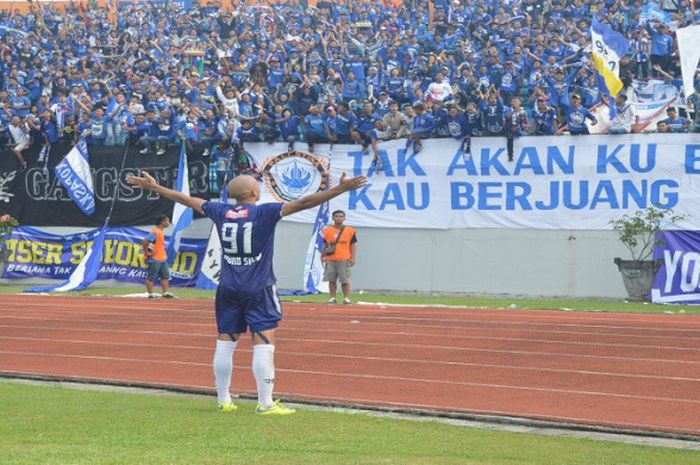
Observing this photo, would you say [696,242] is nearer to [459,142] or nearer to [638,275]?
[638,275]

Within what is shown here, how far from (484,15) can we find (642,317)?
12519 mm

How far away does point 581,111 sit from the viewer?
77.7 feet

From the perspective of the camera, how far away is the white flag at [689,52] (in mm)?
21953

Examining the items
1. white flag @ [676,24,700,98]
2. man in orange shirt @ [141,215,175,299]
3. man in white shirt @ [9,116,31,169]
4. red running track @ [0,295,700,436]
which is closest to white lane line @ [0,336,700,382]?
red running track @ [0,295,700,436]

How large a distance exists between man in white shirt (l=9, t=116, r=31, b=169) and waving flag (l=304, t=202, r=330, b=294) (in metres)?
8.22

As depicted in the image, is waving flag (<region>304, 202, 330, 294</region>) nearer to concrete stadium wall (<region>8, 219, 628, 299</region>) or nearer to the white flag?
concrete stadium wall (<region>8, 219, 628, 299</region>)

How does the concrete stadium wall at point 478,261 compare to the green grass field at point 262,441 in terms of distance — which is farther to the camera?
the concrete stadium wall at point 478,261

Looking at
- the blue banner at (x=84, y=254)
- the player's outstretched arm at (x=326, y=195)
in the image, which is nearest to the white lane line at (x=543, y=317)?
the blue banner at (x=84, y=254)

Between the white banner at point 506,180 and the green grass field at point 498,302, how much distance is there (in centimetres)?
148

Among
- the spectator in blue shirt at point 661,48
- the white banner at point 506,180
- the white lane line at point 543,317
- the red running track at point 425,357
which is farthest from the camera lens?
the spectator in blue shirt at point 661,48

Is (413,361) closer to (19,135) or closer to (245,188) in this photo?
(245,188)

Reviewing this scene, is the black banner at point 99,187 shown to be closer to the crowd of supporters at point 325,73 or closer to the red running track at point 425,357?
the crowd of supporters at point 325,73

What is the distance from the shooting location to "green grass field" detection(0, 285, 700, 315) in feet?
68.9

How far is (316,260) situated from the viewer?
84.7ft
